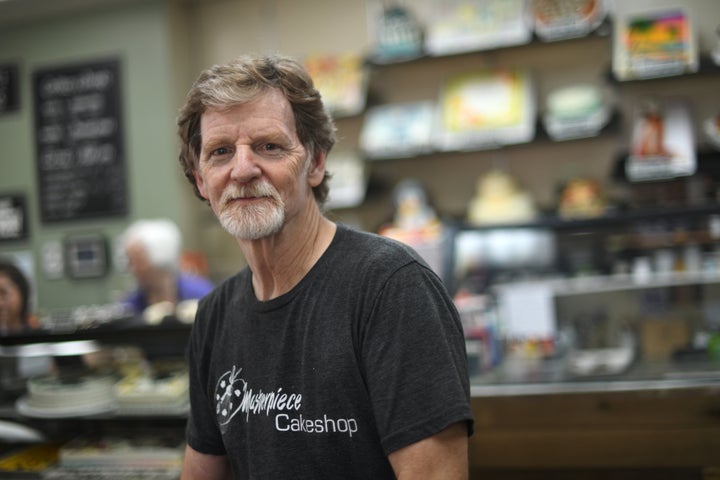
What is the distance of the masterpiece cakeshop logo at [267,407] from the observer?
130cm

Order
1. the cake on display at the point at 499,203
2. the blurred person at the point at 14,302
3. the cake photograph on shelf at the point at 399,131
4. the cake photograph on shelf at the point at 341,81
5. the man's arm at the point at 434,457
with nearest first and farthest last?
the man's arm at the point at 434,457 < the blurred person at the point at 14,302 < the cake on display at the point at 499,203 < the cake photograph on shelf at the point at 399,131 < the cake photograph on shelf at the point at 341,81

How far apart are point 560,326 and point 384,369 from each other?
4.41 feet

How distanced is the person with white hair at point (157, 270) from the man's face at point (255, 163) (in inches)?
99.5

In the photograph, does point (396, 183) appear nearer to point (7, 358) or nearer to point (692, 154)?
point (692, 154)

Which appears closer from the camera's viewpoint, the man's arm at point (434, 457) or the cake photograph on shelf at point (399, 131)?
the man's arm at point (434, 457)

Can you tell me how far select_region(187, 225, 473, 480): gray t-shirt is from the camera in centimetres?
122

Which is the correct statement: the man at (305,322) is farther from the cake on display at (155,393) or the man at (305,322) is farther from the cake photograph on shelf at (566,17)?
the cake photograph on shelf at (566,17)

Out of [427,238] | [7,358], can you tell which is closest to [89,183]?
[427,238]

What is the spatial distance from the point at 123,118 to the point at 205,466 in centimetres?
409

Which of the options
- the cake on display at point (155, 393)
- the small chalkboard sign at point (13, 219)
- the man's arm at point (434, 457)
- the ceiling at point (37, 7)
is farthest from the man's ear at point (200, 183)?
the small chalkboard sign at point (13, 219)

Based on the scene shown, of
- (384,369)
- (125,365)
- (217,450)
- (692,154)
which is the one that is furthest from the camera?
(692,154)

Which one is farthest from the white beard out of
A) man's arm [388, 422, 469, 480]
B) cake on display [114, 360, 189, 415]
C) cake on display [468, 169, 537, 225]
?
cake on display [468, 169, 537, 225]

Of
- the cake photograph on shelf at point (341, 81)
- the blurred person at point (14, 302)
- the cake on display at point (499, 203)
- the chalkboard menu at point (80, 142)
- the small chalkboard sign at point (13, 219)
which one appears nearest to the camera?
the blurred person at point (14, 302)

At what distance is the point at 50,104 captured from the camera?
17.9 ft
